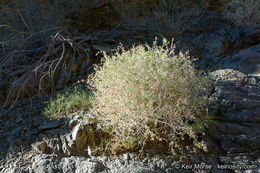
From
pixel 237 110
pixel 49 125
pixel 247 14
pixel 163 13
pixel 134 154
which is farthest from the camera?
pixel 247 14

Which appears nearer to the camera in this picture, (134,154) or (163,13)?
(134,154)

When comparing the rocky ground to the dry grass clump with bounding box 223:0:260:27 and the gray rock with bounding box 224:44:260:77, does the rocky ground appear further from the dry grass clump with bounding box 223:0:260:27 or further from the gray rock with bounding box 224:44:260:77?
the dry grass clump with bounding box 223:0:260:27

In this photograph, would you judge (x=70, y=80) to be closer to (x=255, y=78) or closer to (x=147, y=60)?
(x=147, y=60)

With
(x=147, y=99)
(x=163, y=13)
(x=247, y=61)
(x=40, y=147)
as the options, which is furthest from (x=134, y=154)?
(x=163, y=13)

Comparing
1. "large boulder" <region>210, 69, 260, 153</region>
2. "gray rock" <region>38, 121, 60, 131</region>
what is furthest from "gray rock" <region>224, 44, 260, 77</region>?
"gray rock" <region>38, 121, 60, 131</region>

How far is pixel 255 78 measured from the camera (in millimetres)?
3617

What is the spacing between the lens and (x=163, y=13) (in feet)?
17.0

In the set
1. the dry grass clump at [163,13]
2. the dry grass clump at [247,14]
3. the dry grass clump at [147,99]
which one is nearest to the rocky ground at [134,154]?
the dry grass clump at [147,99]

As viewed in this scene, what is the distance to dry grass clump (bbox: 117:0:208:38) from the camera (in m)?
5.02

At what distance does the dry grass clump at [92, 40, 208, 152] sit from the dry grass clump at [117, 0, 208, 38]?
2.49 metres

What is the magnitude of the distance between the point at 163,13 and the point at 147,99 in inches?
126

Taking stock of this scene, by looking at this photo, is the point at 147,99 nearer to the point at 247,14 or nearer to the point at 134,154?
the point at 134,154

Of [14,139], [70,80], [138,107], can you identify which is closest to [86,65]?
[70,80]

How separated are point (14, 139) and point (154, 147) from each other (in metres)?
1.61
